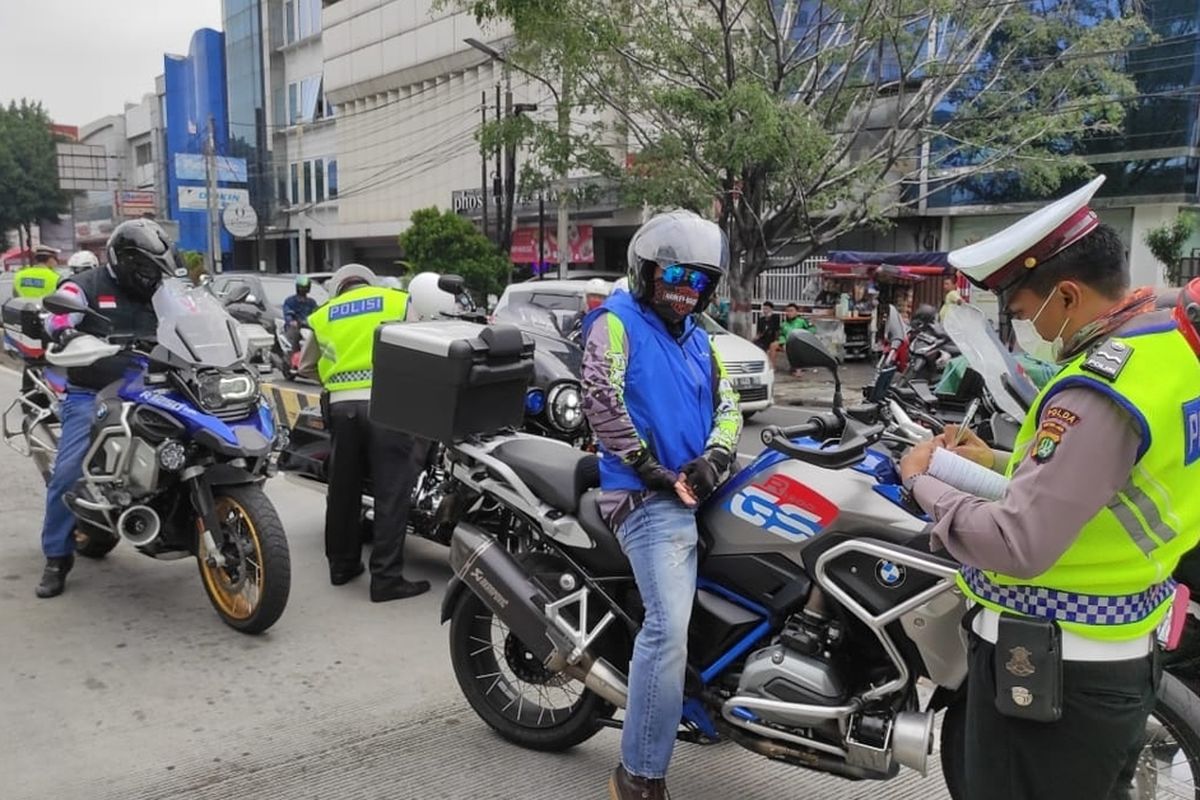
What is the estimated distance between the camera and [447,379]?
3379 mm

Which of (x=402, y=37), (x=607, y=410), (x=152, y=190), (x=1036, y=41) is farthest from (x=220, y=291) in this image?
(x=152, y=190)

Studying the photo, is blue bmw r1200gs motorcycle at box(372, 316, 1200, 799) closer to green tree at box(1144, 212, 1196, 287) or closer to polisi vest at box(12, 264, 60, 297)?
polisi vest at box(12, 264, 60, 297)

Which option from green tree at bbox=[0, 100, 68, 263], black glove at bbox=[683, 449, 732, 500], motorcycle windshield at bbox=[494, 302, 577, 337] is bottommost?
black glove at bbox=[683, 449, 732, 500]

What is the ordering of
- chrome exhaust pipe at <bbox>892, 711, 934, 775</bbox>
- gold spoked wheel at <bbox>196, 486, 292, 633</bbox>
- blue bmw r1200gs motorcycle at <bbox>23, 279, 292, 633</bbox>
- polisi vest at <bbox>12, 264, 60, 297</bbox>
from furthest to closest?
polisi vest at <bbox>12, 264, 60, 297</bbox>, blue bmw r1200gs motorcycle at <bbox>23, 279, 292, 633</bbox>, gold spoked wheel at <bbox>196, 486, 292, 633</bbox>, chrome exhaust pipe at <bbox>892, 711, 934, 775</bbox>

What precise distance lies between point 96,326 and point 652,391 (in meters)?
3.29

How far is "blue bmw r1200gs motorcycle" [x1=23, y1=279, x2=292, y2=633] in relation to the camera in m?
4.41

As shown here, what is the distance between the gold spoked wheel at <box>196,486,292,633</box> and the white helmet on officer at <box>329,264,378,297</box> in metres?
1.38

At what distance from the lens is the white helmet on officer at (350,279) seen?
5414mm

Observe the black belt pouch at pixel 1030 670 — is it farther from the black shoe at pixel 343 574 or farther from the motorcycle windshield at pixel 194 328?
the black shoe at pixel 343 574

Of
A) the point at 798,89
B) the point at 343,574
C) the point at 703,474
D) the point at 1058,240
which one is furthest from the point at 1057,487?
the point at 798,89

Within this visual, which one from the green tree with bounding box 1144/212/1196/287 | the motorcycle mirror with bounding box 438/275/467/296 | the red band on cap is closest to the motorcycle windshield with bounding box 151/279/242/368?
the motorcycle mirror with bounding box 438/275/467/296

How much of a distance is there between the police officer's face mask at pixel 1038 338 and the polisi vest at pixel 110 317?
166 inches

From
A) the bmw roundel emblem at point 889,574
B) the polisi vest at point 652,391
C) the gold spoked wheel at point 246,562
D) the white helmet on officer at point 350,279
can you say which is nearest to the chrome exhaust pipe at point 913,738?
the bmw roundel emblem at point 889,574

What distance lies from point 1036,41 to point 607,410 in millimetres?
15421
